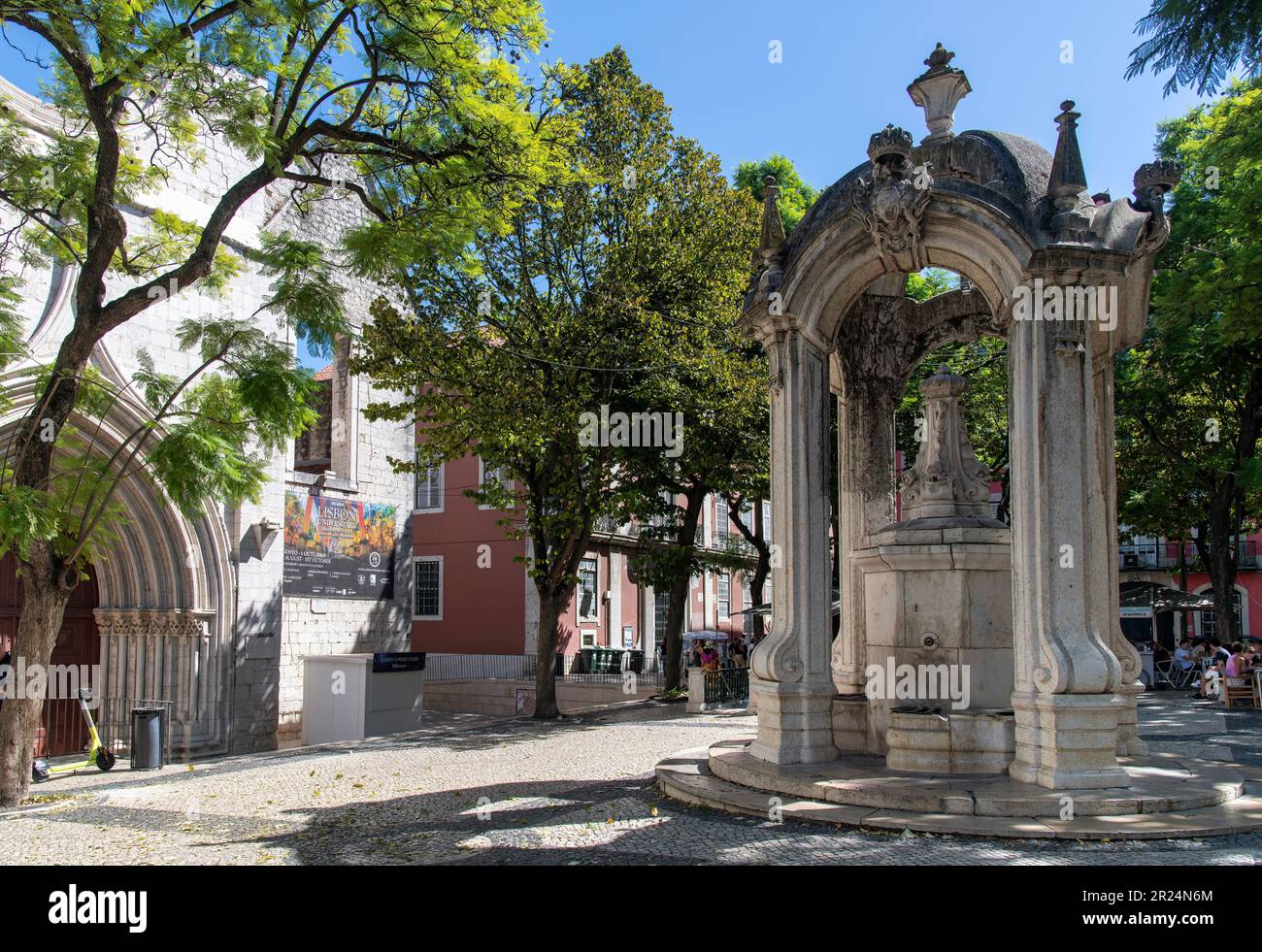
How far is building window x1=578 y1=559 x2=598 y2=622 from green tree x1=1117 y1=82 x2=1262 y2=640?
17.1m

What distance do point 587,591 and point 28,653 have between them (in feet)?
83.3

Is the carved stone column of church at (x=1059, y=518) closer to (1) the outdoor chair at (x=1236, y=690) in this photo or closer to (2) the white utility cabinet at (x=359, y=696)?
(1) the outdoor chair at (x=1236, y=690)

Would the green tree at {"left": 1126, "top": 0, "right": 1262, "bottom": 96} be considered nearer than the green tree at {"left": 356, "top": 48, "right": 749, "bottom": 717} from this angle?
Yes

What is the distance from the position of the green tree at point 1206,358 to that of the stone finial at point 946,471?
717 cm

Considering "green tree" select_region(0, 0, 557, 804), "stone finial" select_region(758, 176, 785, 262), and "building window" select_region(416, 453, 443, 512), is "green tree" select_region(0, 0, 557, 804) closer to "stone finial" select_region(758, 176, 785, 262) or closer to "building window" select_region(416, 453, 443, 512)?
"stone finial" select_region(758, 176, 785, 262)

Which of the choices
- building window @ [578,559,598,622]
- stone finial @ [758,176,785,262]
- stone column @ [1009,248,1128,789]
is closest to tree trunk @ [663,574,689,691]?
building window @ [578,559,598,622]

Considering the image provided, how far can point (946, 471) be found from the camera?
36.0 feet

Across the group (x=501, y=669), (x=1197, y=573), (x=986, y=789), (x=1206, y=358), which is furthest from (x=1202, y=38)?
(x=1197, y=573)

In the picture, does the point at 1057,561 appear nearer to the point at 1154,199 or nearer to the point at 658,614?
the point at 1154,199

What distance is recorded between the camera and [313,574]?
2270cm

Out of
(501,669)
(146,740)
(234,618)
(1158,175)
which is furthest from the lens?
(501,669)

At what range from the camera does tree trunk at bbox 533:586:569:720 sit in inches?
840

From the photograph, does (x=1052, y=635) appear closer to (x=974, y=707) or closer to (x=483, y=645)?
(x=974, y=707)
